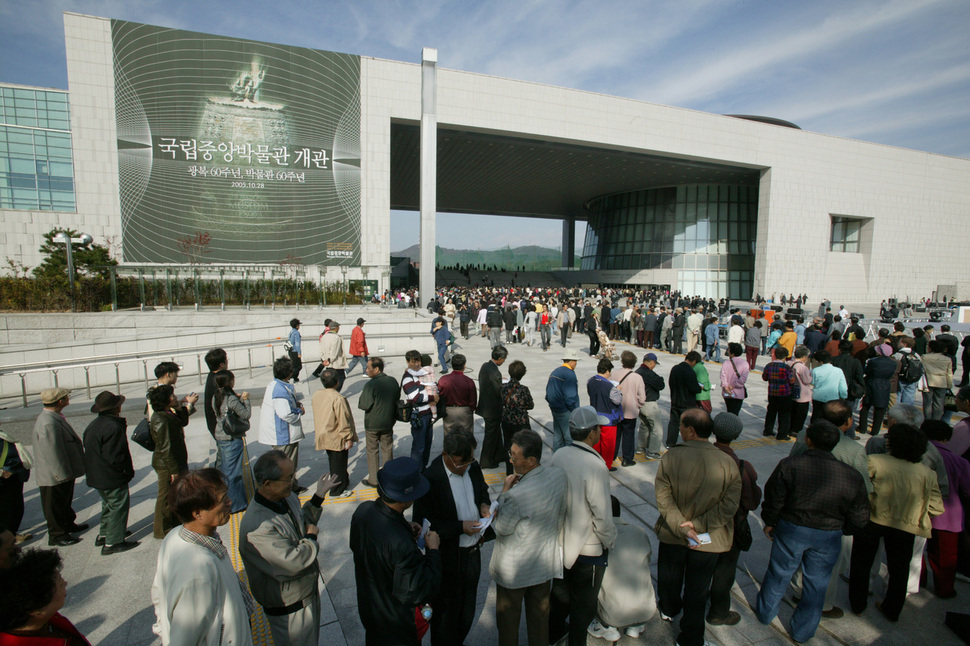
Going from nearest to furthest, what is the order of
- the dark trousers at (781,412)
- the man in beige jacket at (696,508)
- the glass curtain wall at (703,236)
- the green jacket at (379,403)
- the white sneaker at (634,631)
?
the man in beige jacket at (696,508)
the white sneaker at (634,631)
the green jacket at (379,403)
the dark trousers at (781,412)
the glass curtain wall at (703,236)

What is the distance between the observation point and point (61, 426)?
168 inches

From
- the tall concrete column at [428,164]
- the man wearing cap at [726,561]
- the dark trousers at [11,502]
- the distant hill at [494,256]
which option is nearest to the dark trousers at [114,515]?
the dark trousers at [11,502]

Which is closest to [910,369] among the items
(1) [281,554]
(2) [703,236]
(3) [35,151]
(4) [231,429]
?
(1) [281,554]

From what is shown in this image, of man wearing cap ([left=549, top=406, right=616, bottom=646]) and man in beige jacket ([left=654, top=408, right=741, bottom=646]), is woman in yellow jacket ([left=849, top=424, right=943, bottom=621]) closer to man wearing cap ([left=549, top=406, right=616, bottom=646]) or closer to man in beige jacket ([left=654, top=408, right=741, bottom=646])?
Answer: man in beige jacket ([left=654, top=408, right=741, bottom=646])

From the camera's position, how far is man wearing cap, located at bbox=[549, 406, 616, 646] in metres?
2.76

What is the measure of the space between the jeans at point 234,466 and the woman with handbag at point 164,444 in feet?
1.15

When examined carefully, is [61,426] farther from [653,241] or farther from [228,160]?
[653,241]

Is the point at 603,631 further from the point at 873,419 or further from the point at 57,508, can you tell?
the point at 873,419

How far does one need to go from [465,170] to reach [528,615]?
1574 inches

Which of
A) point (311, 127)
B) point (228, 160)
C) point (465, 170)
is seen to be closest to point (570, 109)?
point (465, 170)

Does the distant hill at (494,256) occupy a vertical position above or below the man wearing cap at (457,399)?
above

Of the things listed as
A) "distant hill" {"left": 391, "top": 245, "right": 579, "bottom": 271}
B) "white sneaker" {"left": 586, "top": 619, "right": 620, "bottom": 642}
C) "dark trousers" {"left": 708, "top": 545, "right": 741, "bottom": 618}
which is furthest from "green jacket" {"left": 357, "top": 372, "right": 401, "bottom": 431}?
"distant hill" {"left": 391, "top": 245, "right": 579, "bottom": 271}

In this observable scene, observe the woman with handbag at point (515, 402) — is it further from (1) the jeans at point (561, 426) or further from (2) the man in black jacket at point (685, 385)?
(2) the man in black jacket at point (685, 385)

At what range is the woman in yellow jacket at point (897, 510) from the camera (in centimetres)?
327
